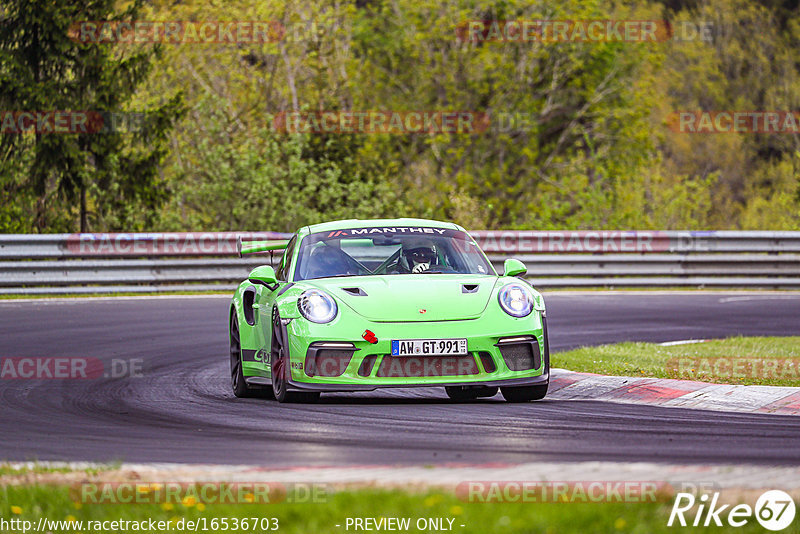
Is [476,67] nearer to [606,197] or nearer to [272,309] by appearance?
[606,197]

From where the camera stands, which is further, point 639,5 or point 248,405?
point 639,5

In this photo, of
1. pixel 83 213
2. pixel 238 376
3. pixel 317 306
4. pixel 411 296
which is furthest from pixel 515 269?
pixel 83 213

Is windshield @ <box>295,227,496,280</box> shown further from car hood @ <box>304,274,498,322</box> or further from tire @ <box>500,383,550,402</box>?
tire @ <box>500,383,550,402</box>

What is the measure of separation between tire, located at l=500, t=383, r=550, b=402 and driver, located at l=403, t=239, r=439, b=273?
1.22 m

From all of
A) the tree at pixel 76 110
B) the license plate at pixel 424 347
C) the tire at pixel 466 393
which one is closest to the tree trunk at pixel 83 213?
the tree at pixel 76 110

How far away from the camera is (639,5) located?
67375 mm

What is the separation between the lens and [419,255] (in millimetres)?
10375

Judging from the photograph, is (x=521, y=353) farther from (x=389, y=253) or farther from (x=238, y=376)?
(x=238, y=376)

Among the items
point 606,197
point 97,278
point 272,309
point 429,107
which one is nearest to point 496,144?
point 429,107

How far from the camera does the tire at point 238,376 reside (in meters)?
10.4

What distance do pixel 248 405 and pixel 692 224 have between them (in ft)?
73.9

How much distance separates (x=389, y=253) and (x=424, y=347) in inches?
68.1

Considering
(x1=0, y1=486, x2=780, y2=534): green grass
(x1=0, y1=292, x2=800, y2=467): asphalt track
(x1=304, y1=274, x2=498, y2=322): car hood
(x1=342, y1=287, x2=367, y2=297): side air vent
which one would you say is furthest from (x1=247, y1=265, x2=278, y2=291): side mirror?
(x1=0, y1=486, x2=780, y2=534): green grass

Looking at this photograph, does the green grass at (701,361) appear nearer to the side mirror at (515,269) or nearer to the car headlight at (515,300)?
the side mirror at (515,269)
